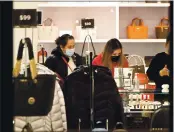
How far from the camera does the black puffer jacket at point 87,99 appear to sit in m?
3.22

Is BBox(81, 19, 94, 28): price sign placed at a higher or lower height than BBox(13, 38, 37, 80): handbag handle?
higher

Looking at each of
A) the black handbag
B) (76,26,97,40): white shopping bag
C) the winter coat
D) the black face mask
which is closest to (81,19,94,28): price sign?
the black face mask

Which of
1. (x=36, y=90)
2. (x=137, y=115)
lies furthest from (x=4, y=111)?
(x=137, y=115)

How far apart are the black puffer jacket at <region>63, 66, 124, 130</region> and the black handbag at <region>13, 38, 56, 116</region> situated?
30.8 inches

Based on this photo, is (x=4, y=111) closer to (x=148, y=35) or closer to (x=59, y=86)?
(x=59, y=86)

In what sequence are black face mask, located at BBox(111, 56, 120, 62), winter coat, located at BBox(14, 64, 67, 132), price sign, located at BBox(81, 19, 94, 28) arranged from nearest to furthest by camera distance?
winter coat, located at BBox(14, 64, 67, 132) → black face mask, located at BBox(111, 56, 120, 62) → price sign, located at BBox(81, 19, 94, 28)

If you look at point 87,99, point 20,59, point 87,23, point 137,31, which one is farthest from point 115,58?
point 137,31

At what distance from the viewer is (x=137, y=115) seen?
12.5ft

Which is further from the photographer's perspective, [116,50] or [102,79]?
[116,50]

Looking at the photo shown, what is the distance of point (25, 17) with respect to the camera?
2.45m

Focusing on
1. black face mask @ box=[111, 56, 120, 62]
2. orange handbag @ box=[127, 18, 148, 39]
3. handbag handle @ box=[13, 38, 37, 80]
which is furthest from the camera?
orange handbag @ box=[127, 18, 148, 39]

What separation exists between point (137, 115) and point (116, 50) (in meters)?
0.84

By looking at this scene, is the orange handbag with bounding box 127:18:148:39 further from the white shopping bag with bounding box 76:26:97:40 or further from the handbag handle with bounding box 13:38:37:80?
the handbag handle with bounding box 13:38:37:80

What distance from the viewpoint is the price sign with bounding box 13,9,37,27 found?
7.71 ft
